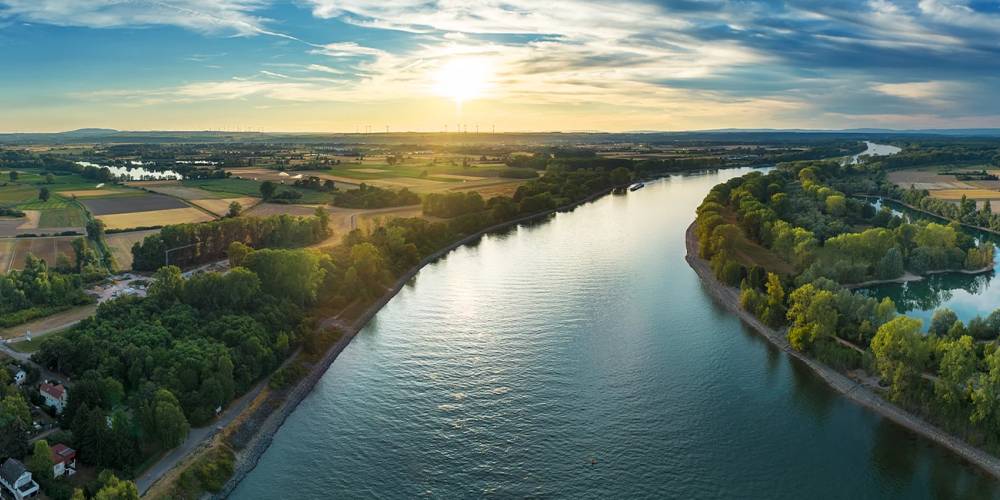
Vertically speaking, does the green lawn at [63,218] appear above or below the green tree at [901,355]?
above

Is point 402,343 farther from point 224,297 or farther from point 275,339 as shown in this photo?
point 224,297

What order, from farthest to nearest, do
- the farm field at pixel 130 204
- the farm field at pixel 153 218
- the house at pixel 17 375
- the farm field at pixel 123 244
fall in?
the farm field at pixel 130 204 < the farm field at pixel 153 218 < the farm field at pixel 123 244 < the house at pixel 17 375

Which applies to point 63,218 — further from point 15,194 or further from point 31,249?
point 15,194

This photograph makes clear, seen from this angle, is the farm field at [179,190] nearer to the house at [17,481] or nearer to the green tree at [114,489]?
the house at [17,481]

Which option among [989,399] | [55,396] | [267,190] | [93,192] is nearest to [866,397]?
[989,399]

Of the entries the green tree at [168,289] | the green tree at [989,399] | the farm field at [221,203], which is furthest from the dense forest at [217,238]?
the green tree at [989,399]

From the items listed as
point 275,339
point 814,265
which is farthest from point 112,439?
point 814,265
